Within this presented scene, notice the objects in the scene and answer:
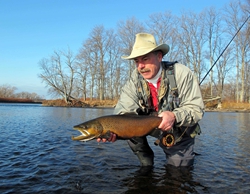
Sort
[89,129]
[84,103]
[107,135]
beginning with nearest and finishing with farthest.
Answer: [89,129] < [107,135] < [84,103]

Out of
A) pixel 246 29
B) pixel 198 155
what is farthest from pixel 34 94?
pixel 198 155

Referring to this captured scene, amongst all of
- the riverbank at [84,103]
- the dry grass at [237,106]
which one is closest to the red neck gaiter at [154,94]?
the dry grass at [237,106]

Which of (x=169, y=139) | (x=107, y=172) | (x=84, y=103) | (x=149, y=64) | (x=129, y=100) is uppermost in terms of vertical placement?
(x=149, y=64)

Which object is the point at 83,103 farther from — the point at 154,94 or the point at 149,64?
the point at 149,64

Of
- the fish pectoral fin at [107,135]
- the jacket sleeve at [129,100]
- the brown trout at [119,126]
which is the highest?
the jacket sleeve at [129,100]

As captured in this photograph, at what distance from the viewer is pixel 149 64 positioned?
3576 millimetres

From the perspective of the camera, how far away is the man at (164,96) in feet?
11.3

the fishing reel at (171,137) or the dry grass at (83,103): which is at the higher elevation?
the dry grass at (83,103)

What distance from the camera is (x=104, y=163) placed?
458cm

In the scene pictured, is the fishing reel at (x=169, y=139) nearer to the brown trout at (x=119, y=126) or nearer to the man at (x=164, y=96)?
the man at (x=164, y=96)

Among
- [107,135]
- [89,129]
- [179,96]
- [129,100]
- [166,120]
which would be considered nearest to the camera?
[89,129]

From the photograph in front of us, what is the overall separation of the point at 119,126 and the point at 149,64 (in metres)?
1.07

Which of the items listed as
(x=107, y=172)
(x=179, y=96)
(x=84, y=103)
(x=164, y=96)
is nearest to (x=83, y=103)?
(x=84, y=103)

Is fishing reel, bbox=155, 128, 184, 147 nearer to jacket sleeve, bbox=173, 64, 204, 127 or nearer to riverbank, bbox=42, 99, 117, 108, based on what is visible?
jacket sleeve, bbox=173, 64, 204, 127
